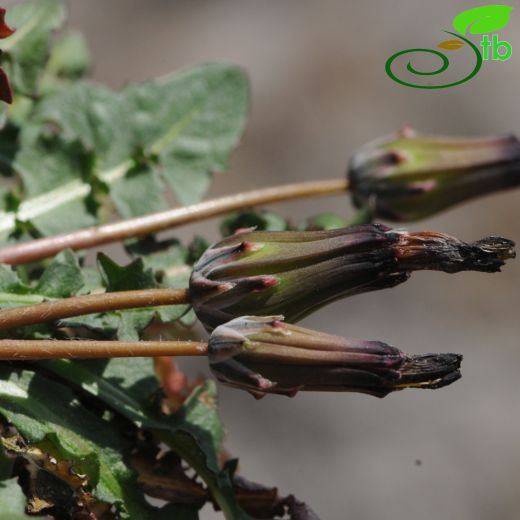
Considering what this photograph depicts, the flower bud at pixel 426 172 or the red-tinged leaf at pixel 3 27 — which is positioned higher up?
the red-tinged leaf at pixel 3 27

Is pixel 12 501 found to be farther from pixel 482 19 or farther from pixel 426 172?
pixel 482 19

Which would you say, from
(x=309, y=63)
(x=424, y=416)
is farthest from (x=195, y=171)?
(x=309, y=63)

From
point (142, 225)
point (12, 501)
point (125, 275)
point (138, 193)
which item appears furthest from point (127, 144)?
point (12, 501)

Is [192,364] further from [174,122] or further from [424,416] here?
[174,122]

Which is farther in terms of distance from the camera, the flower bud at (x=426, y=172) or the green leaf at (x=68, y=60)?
the green leaf at (x=68, y=60)

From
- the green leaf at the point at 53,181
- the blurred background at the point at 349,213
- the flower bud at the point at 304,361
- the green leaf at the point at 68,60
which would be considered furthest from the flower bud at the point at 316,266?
the blurred background at the point at 349,213

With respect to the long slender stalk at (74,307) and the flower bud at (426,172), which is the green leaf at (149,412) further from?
the flower bud at (426,172)

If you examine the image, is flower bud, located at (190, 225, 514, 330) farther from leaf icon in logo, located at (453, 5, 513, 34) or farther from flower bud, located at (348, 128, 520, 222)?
leaf icon in logo, located at (453, 5, 513, 34)

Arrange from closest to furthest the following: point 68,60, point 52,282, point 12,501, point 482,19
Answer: point 12,501 → point 52,282 → point 68,60 → point 482,19

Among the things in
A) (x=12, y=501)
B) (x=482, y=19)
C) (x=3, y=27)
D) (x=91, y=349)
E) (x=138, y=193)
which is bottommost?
(x=12, y=501)
